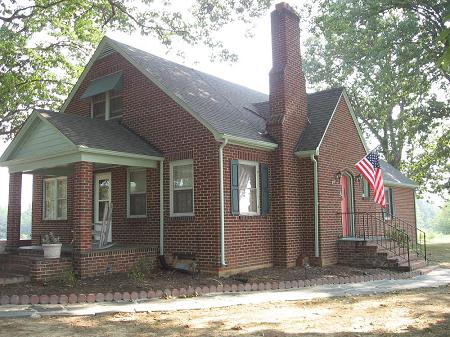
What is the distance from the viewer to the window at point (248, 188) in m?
12.5

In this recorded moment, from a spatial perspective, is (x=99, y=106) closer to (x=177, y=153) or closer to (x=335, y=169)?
(x=177, y=153)

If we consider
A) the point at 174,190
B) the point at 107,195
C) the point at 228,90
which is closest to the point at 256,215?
the point at 174,190

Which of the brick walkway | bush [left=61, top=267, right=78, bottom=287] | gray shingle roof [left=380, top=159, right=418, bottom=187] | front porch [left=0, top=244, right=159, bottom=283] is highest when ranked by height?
gray shingle roof [left=380, top=159, right=418, bottom=187]

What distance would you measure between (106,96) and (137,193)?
3772 mm

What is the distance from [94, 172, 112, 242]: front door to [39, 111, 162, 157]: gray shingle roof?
5.38 feet

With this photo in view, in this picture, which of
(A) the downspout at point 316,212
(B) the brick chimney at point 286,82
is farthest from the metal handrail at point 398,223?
(B) the brick chimney at point 286,82

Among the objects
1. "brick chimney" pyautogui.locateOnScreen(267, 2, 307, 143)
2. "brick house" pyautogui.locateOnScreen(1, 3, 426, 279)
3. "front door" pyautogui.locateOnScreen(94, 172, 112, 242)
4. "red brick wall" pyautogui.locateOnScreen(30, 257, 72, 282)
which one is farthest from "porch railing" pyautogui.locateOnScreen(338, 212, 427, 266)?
"red brick wall" pyautogui.locateOnScreen(30, 257, 72, 282)

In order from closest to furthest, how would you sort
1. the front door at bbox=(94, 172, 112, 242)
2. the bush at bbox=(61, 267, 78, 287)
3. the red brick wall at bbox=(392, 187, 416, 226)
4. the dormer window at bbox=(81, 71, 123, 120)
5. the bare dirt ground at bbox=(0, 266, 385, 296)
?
the bare dirt ground at bbox=(0, 266, 385, 296) < the bush at bbox=(61, 267, 78, 287) < the front door at bbox=(94, 172, 112, 242) < the dormer window at bbox=(81, 71, 123, 120) < the red brick wall at bbox=(392, 187, 416, 226)

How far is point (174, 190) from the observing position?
12.6 metres

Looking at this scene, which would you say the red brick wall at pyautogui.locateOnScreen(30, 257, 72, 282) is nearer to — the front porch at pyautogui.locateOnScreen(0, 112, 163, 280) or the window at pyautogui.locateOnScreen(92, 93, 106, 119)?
the front porch at pyautogui.locateOnScreen(0, 112, 163, 280)

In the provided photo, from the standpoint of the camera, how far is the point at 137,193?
13523 mm

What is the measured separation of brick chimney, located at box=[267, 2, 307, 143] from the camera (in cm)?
1352

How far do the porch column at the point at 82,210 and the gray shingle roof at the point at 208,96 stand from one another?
3.29 meters

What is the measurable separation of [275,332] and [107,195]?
370 inches
